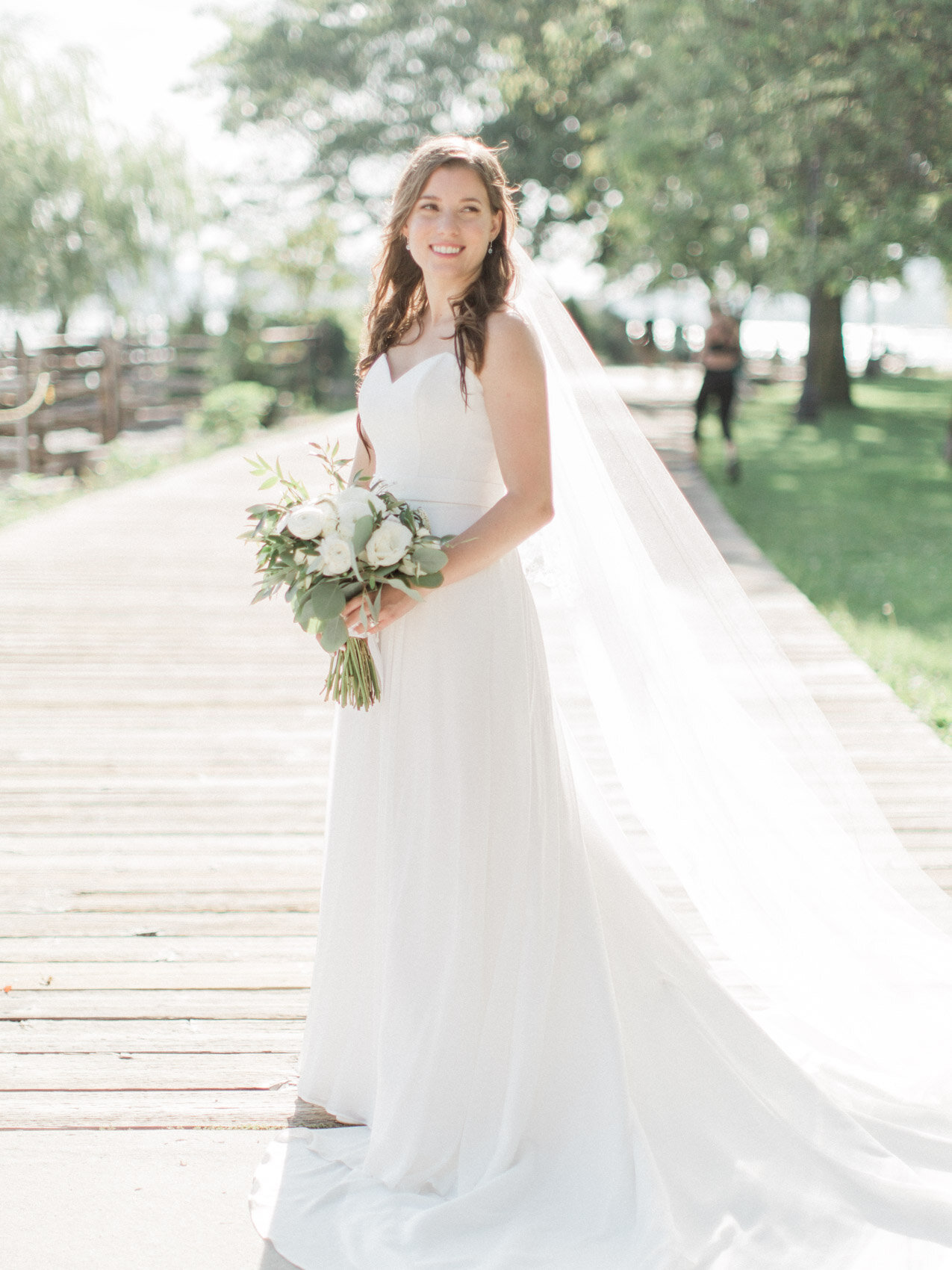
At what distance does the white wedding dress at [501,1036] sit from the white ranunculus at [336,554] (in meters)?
0.28

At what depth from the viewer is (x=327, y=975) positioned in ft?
9.13

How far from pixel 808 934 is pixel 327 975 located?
1.20 m

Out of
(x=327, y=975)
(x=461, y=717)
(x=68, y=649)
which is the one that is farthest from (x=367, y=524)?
(x=68, y=649)

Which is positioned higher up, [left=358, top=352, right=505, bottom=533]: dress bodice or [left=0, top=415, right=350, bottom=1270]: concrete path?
[left=358, top=352, right=505, bottom=533]: dress bodice

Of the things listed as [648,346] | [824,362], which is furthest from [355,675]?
[648,346]

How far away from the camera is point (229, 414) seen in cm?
2036

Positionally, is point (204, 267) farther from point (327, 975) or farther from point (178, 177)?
point (327, 975)

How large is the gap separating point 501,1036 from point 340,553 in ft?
3.54

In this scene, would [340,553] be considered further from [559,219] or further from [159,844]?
[559,219]

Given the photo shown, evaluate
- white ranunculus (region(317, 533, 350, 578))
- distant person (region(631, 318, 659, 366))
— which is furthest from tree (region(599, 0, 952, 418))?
distant person (region(631, 318, 659, 366))

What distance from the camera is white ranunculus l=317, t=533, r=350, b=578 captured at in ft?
7.83

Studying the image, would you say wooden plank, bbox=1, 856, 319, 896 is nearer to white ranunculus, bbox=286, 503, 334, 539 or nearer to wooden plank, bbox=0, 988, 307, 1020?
wooden plank, bbox=0, 988, 307, 1020

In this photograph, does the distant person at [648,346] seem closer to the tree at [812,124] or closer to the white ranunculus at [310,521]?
the tree at [812,124]

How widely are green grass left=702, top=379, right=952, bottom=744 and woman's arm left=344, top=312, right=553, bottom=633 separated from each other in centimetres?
385
